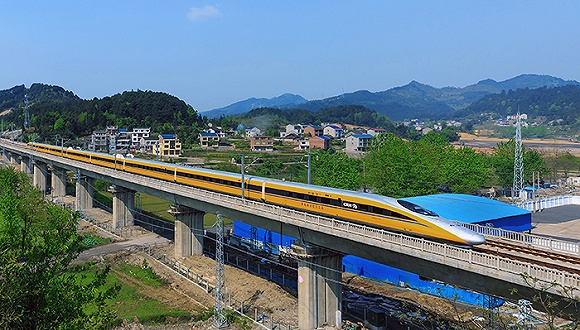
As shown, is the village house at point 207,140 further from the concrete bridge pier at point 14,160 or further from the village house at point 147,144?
the concrete bridge pier at point 14,160

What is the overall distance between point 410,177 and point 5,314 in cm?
6762

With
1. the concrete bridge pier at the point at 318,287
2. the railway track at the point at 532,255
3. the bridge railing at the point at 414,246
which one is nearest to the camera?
the bridge railing at the point at 414,246

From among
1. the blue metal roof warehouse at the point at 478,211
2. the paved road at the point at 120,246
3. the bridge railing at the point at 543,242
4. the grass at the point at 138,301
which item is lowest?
the grass at the point at 138,301

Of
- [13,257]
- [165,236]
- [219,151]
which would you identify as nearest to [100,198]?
[165,236]

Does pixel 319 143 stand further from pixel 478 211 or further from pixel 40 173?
pixel 478 211

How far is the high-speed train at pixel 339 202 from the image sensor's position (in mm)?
23734

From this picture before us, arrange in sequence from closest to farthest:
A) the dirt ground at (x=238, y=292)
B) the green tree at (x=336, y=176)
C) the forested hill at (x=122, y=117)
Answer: the dirt ground at (x=238, y=292) → the green tree at (x=336, y=176) → the forested hill at (x=122, y=117)

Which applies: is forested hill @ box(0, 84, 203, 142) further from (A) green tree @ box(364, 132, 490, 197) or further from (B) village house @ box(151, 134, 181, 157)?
(A) green tree @ box(364, 132, 490, 197)

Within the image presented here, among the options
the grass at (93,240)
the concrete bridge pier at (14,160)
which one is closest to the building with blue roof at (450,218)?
the grass at (93,240)

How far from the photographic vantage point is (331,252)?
3195 cm

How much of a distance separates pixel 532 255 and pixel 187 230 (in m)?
36.6

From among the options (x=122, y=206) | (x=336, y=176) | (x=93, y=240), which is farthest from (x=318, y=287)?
(x=336, y=176)

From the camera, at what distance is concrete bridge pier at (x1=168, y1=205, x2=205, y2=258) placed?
50.4 meters

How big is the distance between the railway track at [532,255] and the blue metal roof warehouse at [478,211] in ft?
62.4
